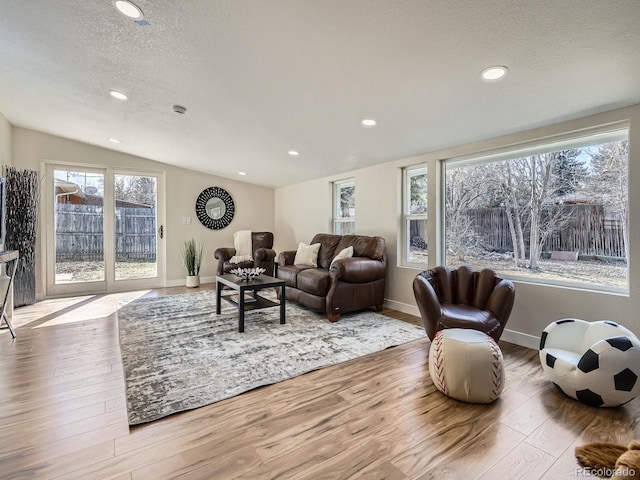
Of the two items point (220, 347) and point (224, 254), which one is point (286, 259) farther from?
point (220, 347)

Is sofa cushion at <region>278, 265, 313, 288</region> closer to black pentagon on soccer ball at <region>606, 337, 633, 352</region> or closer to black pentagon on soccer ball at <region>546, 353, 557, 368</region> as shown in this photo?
black pentagon on soccer ball at <region>546, 353, 557, 368</region>

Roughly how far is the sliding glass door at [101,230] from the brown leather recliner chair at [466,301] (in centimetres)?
498

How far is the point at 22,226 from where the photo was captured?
406 cm

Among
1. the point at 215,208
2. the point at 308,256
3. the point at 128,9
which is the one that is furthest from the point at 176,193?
the point at 128,9

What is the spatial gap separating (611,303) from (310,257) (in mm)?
3357

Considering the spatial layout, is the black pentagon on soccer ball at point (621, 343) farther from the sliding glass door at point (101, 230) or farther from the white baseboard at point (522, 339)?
the sliding glass door at point (101, 230)

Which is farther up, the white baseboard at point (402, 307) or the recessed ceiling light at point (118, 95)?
the recessed ceiling light at point (118, 95)

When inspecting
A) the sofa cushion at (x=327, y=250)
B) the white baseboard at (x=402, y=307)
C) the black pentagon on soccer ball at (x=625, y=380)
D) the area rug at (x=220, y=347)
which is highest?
the sofa cushion at (x=327, y=250)

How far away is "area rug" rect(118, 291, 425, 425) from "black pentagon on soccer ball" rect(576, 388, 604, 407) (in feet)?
4.36

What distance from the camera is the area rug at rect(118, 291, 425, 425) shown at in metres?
2.02

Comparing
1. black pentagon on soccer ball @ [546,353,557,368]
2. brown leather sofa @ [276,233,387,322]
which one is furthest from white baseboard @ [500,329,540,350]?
brown leather sofa @ [276,233,387,322]

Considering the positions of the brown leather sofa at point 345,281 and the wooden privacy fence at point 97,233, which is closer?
the brown leather sofa at point 345,281

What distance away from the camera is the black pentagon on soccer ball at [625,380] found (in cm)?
175

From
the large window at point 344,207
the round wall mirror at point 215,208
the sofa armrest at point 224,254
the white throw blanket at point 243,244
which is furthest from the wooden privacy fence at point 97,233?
the large window at point 344,207
